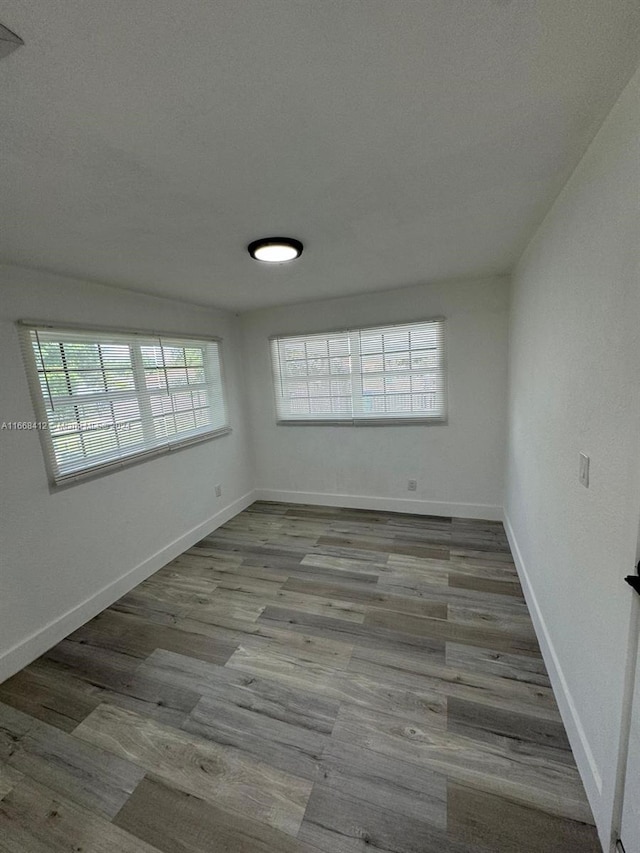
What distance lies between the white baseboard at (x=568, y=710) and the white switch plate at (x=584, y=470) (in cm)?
93

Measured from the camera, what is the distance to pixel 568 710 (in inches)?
55.8

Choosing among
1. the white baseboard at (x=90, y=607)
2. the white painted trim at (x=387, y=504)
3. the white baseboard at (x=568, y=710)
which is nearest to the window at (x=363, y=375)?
the white painted trim at (x=387, y=504)

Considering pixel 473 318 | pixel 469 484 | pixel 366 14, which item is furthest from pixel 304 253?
pixel 469 484

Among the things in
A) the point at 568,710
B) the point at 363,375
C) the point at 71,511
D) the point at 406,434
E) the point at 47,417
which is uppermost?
the point at 363,375

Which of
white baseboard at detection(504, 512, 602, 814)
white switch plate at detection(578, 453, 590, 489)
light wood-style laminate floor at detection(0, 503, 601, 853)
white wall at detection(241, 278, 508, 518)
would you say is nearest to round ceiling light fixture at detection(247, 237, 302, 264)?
white wall at detection(241, 278, 508, 518)

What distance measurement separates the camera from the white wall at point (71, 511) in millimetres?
1982

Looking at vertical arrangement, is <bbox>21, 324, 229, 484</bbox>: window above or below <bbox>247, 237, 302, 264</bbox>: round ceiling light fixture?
below

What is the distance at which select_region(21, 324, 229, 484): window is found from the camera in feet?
7.18

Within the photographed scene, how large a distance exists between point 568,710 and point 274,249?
8.57 feet

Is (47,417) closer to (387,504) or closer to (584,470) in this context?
(584,470)

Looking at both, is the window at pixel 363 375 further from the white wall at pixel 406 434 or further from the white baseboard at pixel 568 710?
the white baseboard at pixel 568 710

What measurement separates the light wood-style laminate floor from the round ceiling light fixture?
2.31 m

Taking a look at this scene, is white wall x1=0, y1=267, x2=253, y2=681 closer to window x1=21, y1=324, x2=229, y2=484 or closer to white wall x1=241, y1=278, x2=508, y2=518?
window x1=21, y1=324, x2=229, y2=484

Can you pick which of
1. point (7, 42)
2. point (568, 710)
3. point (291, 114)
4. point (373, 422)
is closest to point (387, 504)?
point (373, 422)
